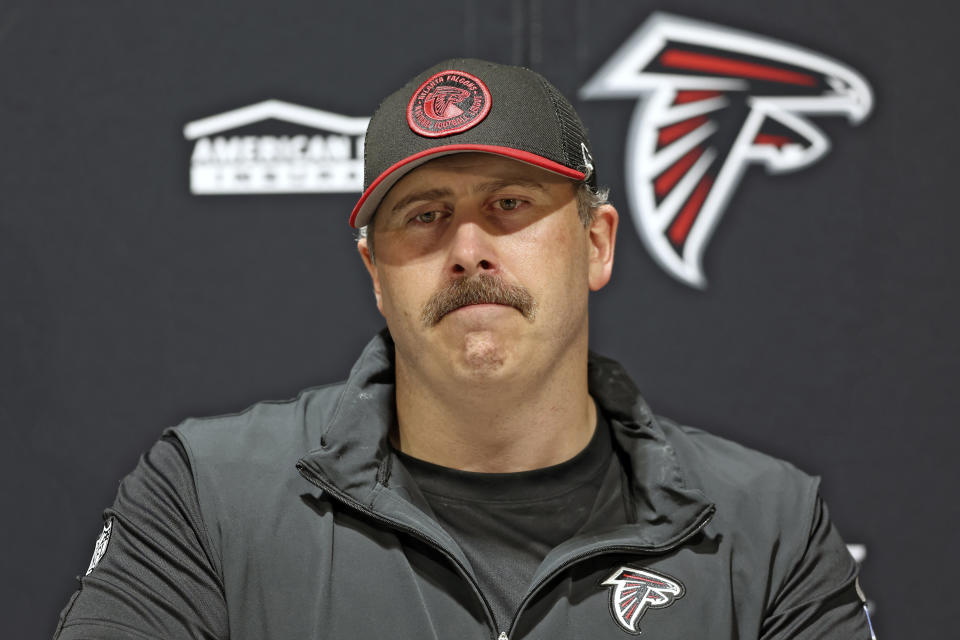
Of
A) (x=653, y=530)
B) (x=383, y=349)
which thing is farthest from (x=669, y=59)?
(x=653, y=530)

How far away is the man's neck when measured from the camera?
122cm

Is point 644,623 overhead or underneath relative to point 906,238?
underneath

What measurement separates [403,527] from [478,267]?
0.33 meters

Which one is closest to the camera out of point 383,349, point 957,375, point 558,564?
point 558,564

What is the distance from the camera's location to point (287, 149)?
1.65 meters

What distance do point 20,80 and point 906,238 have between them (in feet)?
5.23

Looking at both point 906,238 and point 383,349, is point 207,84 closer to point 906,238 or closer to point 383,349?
point 383,349

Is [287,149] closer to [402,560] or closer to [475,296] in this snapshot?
[475,296]

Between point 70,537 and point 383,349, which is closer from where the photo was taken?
point 383,349

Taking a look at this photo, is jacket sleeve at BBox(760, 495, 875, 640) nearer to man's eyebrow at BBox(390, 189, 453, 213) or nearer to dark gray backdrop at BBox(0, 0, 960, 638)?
dark gray backdrop at BBox(0, 0, 960, 638)

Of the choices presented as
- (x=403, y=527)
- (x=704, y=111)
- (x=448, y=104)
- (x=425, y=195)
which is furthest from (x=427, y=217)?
(x=704, y=111)

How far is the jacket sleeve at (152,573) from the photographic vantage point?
103cm

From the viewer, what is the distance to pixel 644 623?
113 cm

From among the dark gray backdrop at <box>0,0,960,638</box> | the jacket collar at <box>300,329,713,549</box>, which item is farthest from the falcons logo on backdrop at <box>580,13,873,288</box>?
the jacket collar at <box>300,329,713,549</box>
